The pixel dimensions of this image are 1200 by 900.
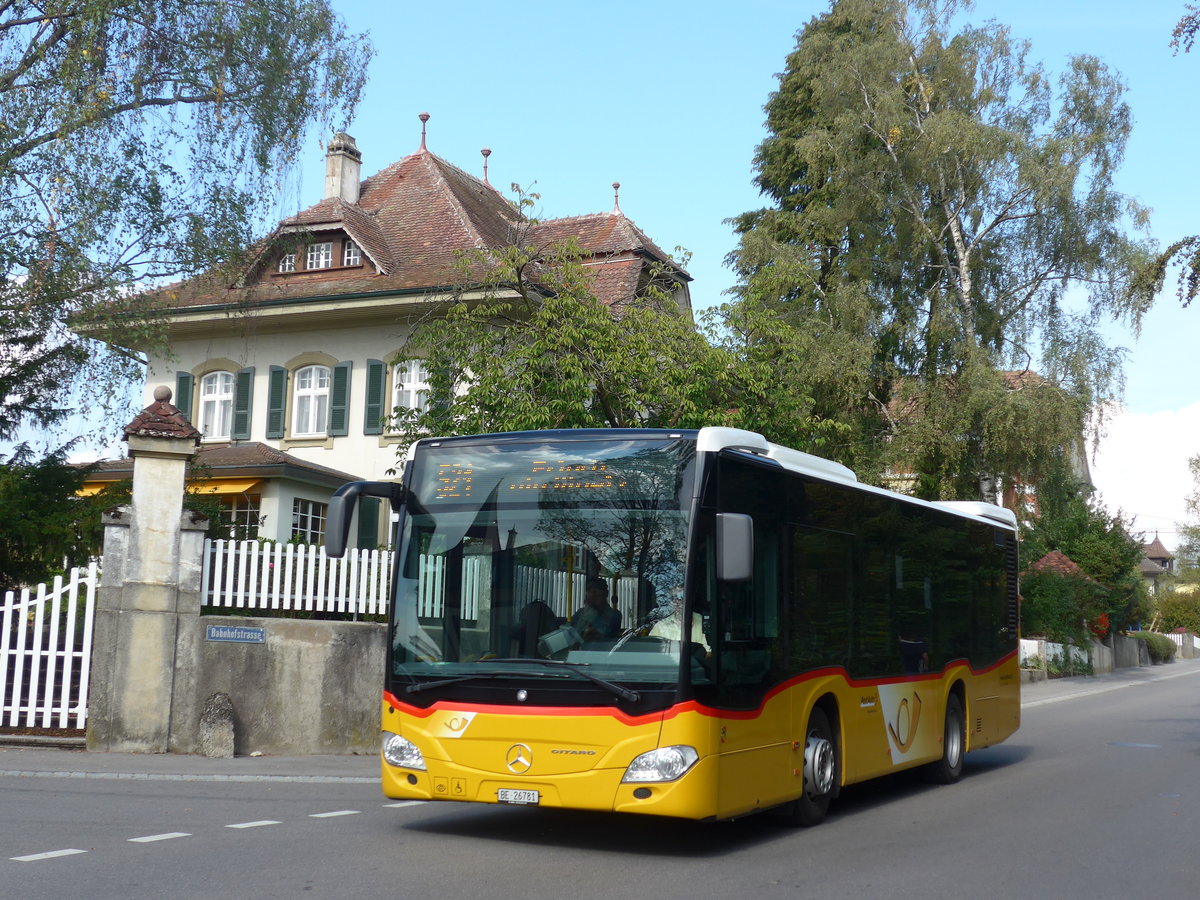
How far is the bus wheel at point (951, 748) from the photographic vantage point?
13367 millimetres

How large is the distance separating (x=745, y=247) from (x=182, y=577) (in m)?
22.1

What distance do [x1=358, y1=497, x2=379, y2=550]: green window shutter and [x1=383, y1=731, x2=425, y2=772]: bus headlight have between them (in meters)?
19.9

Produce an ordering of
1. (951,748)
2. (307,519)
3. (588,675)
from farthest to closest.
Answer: (307,519) < (951,748) < (588,675)

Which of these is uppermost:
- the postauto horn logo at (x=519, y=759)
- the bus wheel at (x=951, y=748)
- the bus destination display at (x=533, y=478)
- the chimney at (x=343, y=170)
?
the chimney at (x=343, y=170)

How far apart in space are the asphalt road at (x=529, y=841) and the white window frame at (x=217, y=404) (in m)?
19.0

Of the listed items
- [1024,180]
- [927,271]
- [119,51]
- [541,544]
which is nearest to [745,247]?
[927,271]

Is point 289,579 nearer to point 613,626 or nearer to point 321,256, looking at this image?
point 613,626

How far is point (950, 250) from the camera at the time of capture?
33375mm

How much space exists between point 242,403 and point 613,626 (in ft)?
80.9

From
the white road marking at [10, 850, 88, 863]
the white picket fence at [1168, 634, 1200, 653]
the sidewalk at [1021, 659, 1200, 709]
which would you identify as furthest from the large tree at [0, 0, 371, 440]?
the white picket fence at [1168, 634, 1200, 653]

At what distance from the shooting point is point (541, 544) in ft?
29.2

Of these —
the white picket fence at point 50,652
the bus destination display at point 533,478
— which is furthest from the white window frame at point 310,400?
the bus destination display at point 533,478

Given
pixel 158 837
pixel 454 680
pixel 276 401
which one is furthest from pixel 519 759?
pixel 276 401

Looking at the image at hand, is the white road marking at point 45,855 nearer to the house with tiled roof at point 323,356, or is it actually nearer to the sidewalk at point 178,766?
the sidewalk at point 178,766
